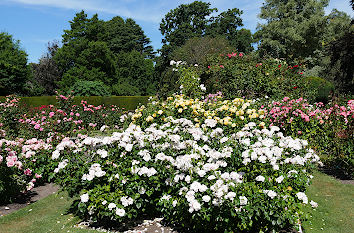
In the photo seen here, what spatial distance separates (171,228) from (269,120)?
408 centimetres

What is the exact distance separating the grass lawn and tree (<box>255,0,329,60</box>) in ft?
89.2

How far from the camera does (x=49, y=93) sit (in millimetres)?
31797

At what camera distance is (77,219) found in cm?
411

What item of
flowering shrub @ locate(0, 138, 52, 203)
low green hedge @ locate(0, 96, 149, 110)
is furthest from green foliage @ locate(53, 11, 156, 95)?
flowering shrub @ locate(0, 138, 52, 203)

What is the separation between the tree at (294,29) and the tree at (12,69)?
23258 mm

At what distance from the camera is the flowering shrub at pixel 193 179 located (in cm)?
321

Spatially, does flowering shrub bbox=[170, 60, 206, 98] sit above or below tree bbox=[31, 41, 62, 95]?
below

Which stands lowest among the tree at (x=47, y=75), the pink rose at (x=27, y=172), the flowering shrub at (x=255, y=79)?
the pink rose at (x=27, y=172)

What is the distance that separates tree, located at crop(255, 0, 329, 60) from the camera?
3047 cm

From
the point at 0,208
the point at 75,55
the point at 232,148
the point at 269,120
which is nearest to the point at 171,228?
the point at 232,148

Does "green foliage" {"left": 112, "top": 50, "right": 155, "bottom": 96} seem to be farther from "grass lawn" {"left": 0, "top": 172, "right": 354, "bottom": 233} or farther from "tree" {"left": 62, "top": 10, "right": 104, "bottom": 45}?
"grass lawn" {"left": 0, "top": 172, "right": 354, "bottom": 233}

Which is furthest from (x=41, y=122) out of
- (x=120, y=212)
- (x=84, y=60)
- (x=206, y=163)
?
(x=84, y=60)

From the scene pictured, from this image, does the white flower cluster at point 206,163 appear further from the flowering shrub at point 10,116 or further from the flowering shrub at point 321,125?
the flowering shrub at point 10,116

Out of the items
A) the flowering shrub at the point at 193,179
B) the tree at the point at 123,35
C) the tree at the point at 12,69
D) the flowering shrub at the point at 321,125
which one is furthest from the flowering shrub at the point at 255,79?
the tree at the point at 123,35
